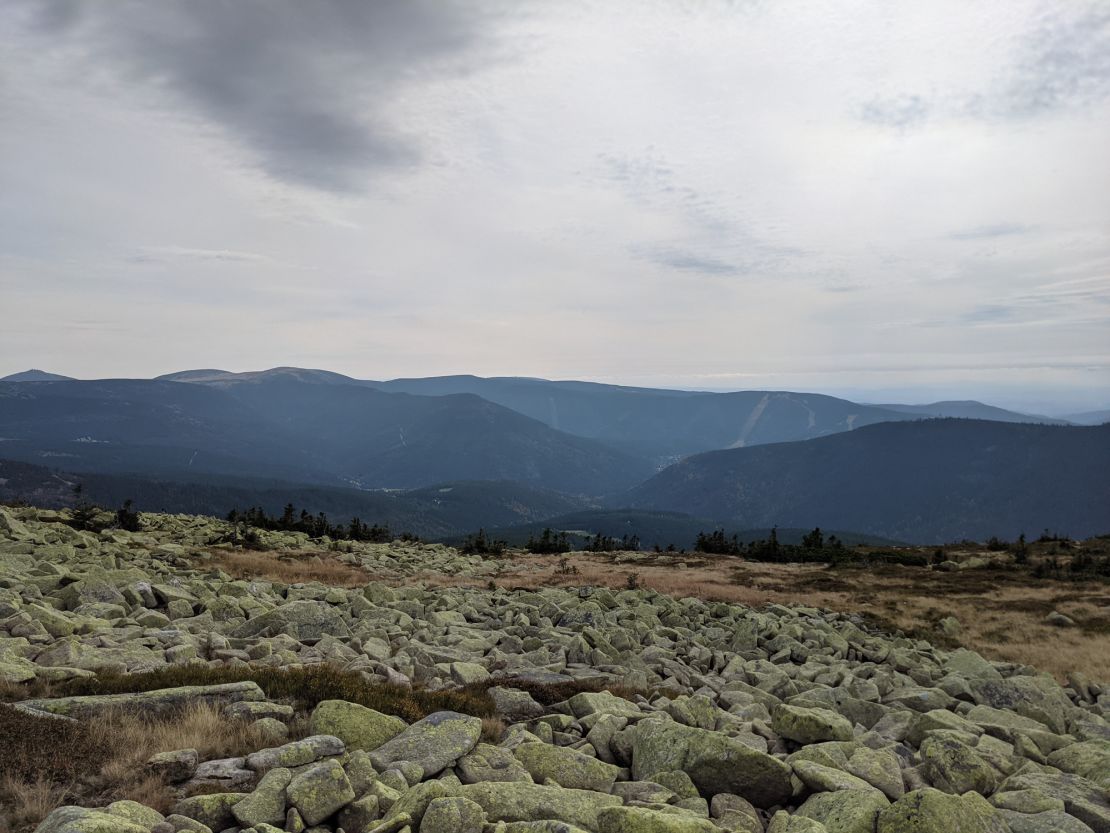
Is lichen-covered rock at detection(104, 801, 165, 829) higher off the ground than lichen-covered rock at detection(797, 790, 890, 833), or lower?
higher

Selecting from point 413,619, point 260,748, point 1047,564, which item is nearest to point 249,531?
point 413,619

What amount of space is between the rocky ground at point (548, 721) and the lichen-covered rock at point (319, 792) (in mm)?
23

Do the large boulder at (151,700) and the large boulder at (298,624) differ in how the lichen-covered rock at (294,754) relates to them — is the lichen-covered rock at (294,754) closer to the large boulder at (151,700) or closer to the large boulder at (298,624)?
the large boulder at (151,700)

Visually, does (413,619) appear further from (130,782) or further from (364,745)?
(130,782)

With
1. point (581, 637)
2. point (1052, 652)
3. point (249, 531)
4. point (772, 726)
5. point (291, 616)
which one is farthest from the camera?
point (249, 531)

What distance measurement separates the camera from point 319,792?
729 centimetres

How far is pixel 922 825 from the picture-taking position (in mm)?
7648

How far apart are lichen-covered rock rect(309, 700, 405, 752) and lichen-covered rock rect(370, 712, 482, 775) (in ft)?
0.82

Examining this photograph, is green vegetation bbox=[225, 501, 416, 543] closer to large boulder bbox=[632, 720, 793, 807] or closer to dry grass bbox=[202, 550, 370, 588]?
dry grass bbox=[202, 550, 370, 588]

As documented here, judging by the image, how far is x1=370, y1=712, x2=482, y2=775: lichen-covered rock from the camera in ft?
28.8

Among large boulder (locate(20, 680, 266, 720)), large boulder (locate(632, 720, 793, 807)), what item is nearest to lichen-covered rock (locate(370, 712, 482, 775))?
large boulder (locate(632, 720, 793, 807))

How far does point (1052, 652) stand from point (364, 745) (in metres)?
32.3

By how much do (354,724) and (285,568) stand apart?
97.5 feet

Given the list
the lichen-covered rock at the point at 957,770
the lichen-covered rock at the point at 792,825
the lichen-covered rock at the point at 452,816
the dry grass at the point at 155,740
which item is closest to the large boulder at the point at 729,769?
the lichen-covered rock at the point at 792,825
